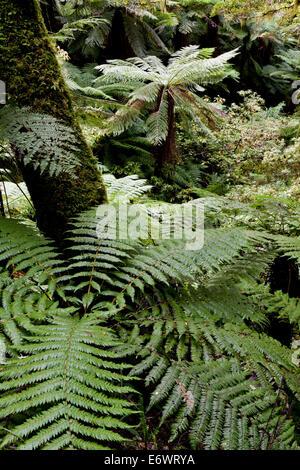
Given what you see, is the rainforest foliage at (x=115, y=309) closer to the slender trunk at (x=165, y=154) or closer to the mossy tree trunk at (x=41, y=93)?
the mossy tree trunk at (x=41, y=93)

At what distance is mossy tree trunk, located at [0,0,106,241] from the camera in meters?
1.21

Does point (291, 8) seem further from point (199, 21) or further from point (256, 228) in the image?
point (199, 21)

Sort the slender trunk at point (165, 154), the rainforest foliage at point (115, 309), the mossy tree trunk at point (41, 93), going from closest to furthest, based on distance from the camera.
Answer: the rainforest foliage at point (115, 309), the mossy tree trunk at point (41, 93), the slender trunk at point (165, 154)

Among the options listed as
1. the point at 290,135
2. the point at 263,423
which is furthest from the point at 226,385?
the point at 290,135

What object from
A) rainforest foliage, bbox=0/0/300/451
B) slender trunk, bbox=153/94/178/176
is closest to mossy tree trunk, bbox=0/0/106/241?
rainforest foliage, bbox=0/0/300/451

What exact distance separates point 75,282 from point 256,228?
116 centimetres

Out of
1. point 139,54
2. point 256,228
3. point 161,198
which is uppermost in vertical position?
point 139,54

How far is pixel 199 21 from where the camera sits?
7.63 metres

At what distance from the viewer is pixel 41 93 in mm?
1268

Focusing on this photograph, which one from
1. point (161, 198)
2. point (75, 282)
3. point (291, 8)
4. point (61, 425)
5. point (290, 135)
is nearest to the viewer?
point (61, 425)

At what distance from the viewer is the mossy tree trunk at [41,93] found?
1210 millimetres

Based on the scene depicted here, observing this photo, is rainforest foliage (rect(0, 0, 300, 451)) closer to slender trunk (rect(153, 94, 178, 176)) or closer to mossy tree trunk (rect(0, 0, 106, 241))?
mossy tree trunk (rect(0, 0, 106, 241))

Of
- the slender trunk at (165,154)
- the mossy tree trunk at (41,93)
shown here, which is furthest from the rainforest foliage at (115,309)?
the slender trunk at (165,154)

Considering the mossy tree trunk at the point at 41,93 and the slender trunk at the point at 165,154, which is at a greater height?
the mossy tree trunk at the point at 41,93
